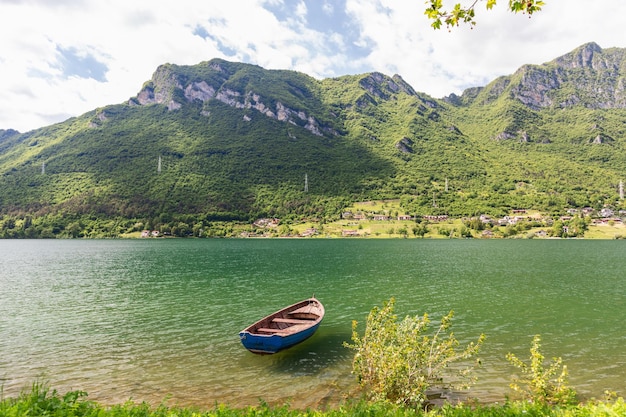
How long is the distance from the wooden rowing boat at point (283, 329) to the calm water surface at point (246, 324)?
0.84 m

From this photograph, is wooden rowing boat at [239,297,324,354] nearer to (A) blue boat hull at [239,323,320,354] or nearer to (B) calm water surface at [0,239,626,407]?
(A) blue boat hull at [239,323,320,354]

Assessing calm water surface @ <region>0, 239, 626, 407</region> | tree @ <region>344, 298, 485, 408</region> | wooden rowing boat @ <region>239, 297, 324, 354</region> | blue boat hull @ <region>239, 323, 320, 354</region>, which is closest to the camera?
tree @ <region>344, 298, 485, 408</region>

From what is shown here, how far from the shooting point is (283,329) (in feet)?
80.0

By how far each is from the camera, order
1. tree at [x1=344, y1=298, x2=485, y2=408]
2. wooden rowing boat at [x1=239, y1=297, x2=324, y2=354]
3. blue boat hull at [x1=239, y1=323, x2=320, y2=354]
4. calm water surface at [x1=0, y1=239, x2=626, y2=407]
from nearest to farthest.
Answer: tree at [x1=344, y1=298, x2=485, y2=408] → calm water surface at [x1=0, y1=239, x2=626, y2=407] → blue boat hull at [x1=239, y1=323, x2=320, y2=354] → wooden rowing boat at [x1=239, y1=297, x2=324, y2=354]

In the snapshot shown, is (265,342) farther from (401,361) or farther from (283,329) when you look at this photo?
(401,361)

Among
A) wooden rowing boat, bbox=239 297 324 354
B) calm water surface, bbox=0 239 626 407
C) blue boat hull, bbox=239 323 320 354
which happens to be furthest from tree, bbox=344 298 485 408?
wooden rowing boat, bbox=239 297 324 354

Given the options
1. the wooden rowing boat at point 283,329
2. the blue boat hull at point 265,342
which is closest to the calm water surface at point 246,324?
the blue boat hull at point 265,342

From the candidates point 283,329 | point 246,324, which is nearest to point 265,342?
point 283,329

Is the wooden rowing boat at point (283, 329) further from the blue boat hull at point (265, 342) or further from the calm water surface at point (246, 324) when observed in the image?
Result: the calm water surface at point (246, 324)

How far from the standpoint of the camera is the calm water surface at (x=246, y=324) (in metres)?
17.6

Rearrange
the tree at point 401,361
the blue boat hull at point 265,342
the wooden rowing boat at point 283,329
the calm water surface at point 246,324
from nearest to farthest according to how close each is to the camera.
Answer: the tree at point 401,361
the calm water surface at point 246,324
the blue boat hull at point 265,342
the wooden rowing boat at point 283,329

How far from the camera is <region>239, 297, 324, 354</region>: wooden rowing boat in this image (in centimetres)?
2077

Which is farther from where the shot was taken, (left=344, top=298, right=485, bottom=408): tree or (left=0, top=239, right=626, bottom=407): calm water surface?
Result: (left=0, top=239, right=626, bottom=407): calm water surface

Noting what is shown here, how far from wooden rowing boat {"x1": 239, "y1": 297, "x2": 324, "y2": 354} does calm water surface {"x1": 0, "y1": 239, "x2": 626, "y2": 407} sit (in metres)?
0.84
